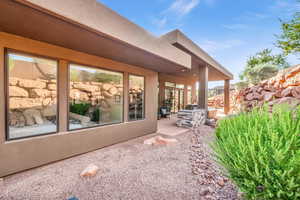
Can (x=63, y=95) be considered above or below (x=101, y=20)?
below

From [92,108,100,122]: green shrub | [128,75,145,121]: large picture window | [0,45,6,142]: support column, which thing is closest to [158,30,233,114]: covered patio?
[128,75,145,121]: large picture window

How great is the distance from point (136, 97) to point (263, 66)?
12.6m

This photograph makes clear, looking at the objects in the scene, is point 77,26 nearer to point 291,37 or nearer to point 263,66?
point 291,37

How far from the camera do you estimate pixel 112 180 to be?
2377 mm

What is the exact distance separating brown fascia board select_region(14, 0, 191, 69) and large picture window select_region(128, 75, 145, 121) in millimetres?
1724

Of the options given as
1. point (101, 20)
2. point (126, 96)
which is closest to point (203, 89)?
point (126, 96)

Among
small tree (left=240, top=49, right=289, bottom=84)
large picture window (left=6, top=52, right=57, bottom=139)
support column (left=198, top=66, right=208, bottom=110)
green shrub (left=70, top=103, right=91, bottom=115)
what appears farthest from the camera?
small tree (left=240, top=49, right=289, bottom=84)

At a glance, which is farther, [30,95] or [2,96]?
[30,95]

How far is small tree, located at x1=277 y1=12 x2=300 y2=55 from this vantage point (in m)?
4.39

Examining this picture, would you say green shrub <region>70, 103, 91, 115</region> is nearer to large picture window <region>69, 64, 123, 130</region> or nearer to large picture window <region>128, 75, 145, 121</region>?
large picture window <region>69, 64, 123, 130</region>

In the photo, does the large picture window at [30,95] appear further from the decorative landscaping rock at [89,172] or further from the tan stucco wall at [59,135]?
the decorative landscaping rock at [89,172]

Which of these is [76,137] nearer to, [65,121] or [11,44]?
[65,121]

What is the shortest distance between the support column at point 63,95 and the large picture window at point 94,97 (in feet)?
0.48

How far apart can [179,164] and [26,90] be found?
3.87 metres
